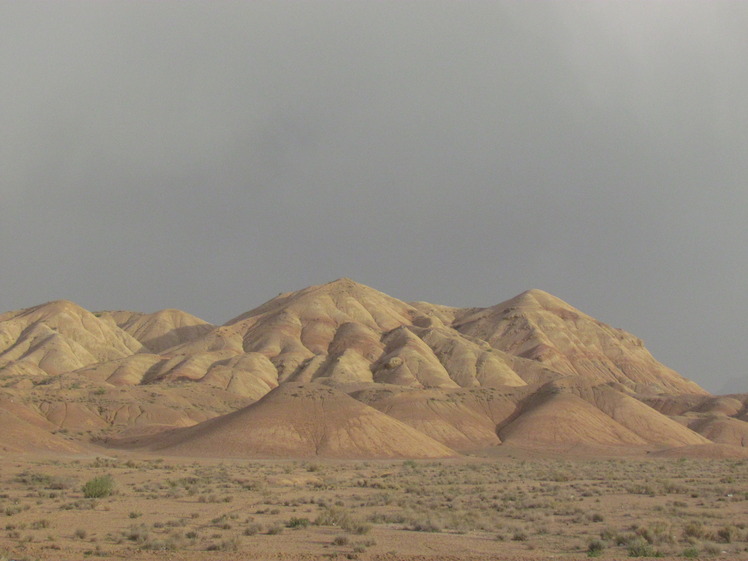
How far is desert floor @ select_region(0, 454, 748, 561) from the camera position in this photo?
22.9m

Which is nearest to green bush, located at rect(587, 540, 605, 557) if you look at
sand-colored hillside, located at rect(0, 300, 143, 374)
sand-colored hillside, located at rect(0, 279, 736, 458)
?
sand-colored hillside, located at rect(0, 279, 736, 458)

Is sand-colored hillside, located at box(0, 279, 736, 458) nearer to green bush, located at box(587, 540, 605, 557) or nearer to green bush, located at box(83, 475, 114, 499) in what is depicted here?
green bush, located at box(83, 475, 114, 499)

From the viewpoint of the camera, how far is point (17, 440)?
73.1m

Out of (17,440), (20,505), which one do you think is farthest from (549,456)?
(20,505)

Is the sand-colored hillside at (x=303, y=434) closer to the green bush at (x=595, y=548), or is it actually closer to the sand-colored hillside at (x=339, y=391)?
the sand-colored hillside at (x=339, y=391)

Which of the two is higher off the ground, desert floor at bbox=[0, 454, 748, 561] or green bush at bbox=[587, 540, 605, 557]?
green bush at bbox=[587, 540, 605, 557]

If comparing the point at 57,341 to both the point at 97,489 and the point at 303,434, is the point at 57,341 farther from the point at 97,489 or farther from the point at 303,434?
the point at 97,489

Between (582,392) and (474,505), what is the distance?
297 feet

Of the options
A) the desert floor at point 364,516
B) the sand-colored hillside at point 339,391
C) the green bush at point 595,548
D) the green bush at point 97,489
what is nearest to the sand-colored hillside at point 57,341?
the sand-colored hillside at point 339,391

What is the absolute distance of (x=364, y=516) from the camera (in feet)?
104

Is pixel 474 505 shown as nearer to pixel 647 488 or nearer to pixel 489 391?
pixel 647 488

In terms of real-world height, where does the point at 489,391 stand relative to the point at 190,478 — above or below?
above

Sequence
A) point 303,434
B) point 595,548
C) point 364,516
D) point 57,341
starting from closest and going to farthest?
point 595,548 → point 364,516 → point 303,434 → point 57,341

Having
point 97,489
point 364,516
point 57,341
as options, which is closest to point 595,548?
point 364,516
